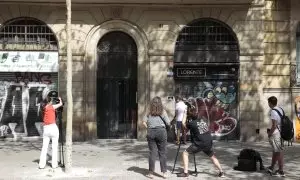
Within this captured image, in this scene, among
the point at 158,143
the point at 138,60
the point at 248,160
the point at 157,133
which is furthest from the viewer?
the point at 138,60

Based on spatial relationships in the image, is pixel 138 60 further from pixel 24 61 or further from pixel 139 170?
Answer: pixel 139 170

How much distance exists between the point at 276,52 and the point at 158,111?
29.4 feet

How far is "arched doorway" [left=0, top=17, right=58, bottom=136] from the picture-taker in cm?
1730

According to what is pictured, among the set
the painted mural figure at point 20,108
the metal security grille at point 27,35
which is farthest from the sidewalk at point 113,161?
the metal security grille at point 27,35

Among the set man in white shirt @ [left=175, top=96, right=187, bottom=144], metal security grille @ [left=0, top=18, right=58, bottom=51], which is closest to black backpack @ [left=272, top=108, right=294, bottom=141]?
man in white shirt @ [left=175, top=96, right=187, bottom=144]

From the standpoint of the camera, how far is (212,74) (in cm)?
1781

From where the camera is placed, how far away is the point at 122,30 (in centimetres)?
1752

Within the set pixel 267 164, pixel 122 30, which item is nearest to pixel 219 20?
pixel 122 30

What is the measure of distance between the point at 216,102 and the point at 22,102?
708cm

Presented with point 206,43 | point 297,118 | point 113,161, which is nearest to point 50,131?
point 113,161

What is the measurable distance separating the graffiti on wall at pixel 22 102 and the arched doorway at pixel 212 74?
5.04 m

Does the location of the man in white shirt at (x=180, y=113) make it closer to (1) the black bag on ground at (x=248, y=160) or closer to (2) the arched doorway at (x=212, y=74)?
(2) the arched doorway at (x=212, y=74)

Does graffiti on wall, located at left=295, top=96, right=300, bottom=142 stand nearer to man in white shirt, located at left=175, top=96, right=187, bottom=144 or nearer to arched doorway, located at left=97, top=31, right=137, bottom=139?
man in white shirt, located at left=175, top=96, right=187, bottom=144

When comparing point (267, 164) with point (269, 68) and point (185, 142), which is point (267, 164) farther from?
point (269, 68)
